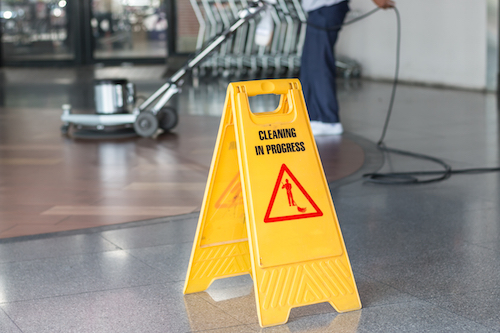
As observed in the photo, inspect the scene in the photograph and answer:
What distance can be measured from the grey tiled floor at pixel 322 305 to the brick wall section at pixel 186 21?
32.7ft

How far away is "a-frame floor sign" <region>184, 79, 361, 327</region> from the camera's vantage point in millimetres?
1785

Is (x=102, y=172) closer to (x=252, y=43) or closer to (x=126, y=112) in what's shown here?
(x=126, y=112)

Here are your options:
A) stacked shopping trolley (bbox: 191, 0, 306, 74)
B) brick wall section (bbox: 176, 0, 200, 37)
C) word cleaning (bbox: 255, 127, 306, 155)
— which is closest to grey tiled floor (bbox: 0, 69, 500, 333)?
word cleaning (bbox: 255, 127, 306, 155)

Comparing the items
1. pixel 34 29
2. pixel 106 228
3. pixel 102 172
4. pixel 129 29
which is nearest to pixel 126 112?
pixel 102 172

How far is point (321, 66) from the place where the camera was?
502cm

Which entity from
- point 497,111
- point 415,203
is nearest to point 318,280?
point 415,203

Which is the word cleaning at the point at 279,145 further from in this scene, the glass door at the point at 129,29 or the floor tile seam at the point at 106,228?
the glass door at the point at 129,29

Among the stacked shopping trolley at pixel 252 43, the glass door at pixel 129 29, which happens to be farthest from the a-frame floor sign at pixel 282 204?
the glass door at pixel 129 29

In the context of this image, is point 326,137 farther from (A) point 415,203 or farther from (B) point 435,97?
(B) point 435,97

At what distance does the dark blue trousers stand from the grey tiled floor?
1.65m

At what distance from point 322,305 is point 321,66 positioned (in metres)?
3.35

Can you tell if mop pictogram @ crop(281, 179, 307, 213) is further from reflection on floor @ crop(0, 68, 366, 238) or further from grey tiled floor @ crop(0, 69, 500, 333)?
reflection on floor @ crop(0, 68, 366, 238)

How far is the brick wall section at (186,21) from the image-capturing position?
507 inches

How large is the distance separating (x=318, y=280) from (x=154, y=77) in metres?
9.54
